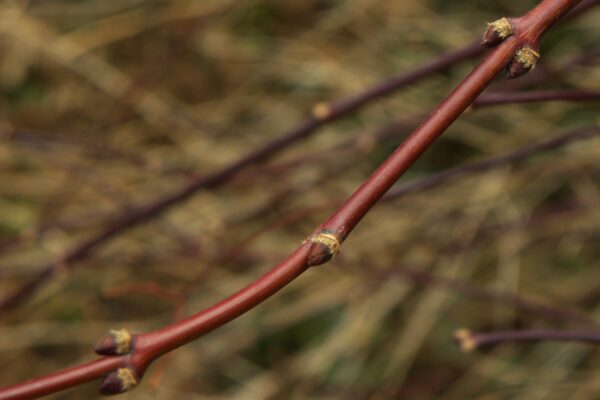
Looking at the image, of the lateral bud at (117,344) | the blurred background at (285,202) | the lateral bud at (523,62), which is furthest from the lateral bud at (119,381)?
the blurred background at (285,202)

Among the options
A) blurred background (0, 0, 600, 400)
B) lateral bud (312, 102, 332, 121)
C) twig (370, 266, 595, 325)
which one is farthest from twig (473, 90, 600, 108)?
blurred background (0, 0, 600, 400)

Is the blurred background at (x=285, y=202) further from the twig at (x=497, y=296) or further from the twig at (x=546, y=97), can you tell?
the twig at (x=546, y=97)

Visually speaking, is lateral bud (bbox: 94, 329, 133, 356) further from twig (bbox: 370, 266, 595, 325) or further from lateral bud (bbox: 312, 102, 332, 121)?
twig (bbox: 370, 266, 595, 325)

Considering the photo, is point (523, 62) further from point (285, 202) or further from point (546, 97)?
point (285, 202)

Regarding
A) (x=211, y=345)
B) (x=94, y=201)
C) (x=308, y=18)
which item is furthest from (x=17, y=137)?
(x=308, y=18)

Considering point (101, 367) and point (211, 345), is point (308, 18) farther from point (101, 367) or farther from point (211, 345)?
point (101, 367)

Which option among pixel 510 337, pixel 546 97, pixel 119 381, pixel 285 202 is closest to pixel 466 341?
pixel 510 337
